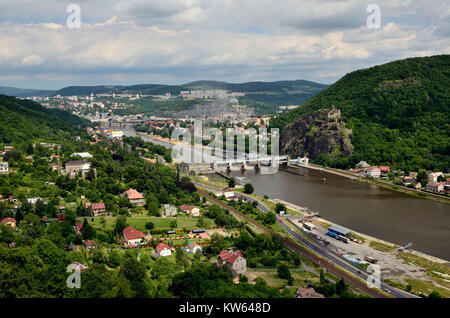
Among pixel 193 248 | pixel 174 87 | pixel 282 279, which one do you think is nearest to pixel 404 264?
pixel 282 279

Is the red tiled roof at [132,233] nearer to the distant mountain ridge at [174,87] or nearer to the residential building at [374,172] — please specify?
the residential building at [374,172]

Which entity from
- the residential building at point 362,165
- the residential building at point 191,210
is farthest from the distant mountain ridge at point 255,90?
the residential building at point 191,210

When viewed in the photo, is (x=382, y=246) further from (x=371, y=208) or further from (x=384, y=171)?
(x=384, y=171)

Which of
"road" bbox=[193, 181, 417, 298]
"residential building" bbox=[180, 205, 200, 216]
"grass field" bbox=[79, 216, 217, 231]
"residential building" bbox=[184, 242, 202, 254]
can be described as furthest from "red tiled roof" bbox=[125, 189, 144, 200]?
"road" bbox=[193, 181, 417, 298]

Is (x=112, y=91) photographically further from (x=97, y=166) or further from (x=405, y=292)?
(x=405, y=292)

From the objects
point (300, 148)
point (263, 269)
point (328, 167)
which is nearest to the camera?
point (263, 269)

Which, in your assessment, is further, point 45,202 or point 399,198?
point 399,198
